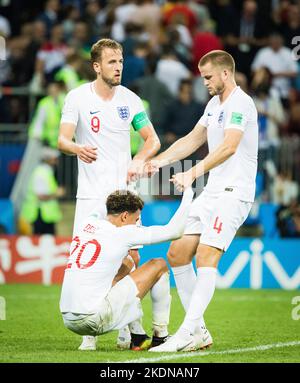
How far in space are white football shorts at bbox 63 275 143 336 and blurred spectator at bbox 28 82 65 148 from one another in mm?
8497

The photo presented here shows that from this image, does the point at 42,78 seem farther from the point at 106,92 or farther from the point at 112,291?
the point at 112,291

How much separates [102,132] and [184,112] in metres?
7.56

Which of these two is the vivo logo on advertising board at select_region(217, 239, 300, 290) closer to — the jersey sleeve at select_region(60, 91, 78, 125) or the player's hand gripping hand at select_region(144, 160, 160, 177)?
the player's hand gripping hand at select_region(144, 160, 160, 177)

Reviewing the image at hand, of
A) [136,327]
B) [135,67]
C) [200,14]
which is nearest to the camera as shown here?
[136,327]

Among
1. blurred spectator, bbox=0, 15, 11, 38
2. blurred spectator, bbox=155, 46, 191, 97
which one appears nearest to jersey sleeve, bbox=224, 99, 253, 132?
blurred spectator, bbox=155, 46, 191, 97

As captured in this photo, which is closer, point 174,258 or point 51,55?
point 174,258

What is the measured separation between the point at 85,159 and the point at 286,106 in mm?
10193

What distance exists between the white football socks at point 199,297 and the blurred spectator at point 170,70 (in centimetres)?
947

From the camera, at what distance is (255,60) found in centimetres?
1983

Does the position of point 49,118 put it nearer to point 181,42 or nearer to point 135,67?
point 135,67

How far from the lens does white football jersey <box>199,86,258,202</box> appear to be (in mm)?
9594

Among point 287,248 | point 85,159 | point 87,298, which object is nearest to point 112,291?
point 87,298

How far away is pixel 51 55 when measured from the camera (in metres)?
19.4

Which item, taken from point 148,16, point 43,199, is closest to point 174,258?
point 43,199
